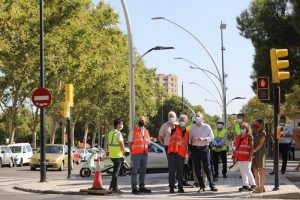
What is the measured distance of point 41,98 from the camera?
20250 mm

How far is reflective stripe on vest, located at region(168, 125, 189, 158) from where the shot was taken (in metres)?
15.2

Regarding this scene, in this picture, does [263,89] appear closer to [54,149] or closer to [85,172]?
[85,172]

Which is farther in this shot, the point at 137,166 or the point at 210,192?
the point at 137,166

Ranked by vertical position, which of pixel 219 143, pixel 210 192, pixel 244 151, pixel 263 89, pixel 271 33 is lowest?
pixel 210 192

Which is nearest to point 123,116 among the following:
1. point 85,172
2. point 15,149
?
point 15,149

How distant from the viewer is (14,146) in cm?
4428

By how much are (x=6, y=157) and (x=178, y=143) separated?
27.9 metres

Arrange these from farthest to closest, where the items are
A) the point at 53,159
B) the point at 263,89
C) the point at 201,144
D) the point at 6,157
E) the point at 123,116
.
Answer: the point at 123,116 < the point at 6,157 < the point at 53,159 < the point at 263,89 < the point at 201,144

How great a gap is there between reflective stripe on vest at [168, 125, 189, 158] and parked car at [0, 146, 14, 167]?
90.1ft

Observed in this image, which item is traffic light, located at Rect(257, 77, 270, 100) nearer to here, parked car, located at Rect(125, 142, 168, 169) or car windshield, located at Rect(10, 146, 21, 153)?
parked car, located at Rect(125, 142, 168, 169)

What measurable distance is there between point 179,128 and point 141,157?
1.17m

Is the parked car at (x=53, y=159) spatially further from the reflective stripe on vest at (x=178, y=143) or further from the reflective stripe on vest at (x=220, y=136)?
the reflective stripe on vest at (x=178, y=143)

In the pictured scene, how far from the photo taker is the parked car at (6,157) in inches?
1613

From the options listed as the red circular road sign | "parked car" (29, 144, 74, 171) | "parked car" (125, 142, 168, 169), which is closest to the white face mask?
the red circular road sign
